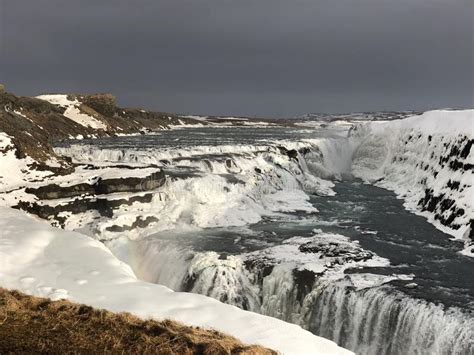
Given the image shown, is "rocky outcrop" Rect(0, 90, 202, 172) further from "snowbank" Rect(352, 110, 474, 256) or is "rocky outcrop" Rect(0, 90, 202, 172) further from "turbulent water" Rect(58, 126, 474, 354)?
"snowbank" Rect(352, 110, 474, 256)

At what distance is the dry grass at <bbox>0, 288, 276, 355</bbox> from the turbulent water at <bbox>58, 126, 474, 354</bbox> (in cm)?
747

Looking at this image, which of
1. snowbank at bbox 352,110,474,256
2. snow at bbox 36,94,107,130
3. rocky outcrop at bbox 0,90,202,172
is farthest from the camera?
snow at bbox 36,94,107,130

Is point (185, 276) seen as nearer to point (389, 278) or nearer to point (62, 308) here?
point (389, 278)

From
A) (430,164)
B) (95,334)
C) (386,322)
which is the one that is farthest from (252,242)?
(430,164)

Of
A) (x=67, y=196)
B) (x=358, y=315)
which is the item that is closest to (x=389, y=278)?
(x=358, y=315)

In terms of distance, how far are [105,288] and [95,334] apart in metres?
3.53

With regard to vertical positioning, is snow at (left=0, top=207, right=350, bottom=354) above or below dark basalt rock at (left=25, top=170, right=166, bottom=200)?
below

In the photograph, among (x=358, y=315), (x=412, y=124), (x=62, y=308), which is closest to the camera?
(x=62, y=308)

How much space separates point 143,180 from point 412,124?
3031 cm

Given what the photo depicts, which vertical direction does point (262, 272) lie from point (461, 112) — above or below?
below

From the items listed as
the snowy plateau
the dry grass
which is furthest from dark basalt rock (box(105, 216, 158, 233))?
the dry grass

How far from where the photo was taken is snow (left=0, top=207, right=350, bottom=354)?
848 centimetres

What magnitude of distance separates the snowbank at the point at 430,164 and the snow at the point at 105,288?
1395 cm

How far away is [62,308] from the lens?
28.1 ft
